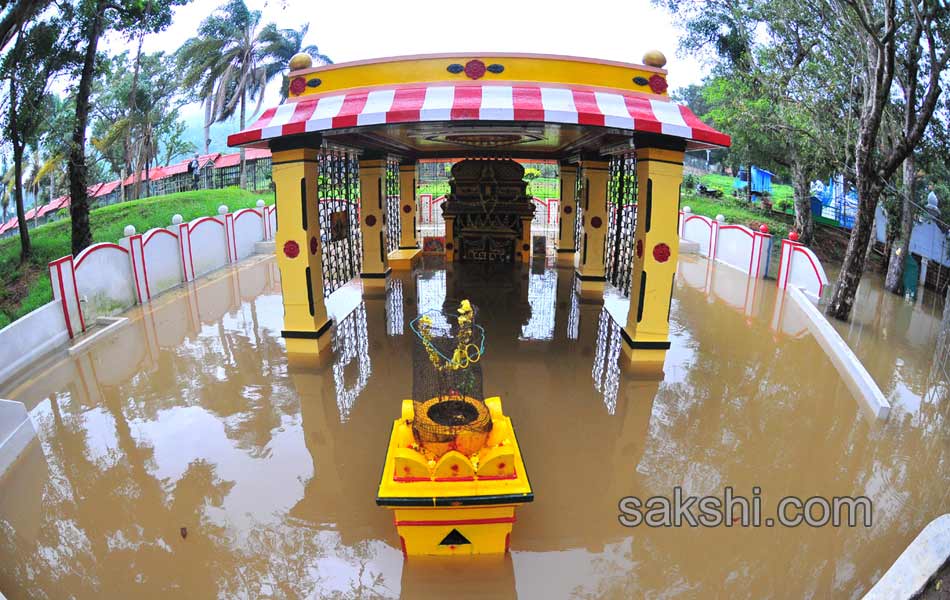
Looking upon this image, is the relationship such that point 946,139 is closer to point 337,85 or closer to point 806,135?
point 806,135

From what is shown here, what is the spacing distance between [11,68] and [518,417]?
406 inches

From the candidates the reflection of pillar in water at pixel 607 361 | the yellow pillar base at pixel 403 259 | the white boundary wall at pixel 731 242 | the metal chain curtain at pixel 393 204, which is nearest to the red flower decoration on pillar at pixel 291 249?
the reflection of pillar in water at pixel 607 361

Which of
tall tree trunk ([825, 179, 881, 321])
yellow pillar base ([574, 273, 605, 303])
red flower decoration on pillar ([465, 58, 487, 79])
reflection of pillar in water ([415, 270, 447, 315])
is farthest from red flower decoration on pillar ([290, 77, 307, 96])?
tall tree trunk ([825, 179, 881, 321])

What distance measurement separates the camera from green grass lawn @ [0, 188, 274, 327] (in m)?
9.22

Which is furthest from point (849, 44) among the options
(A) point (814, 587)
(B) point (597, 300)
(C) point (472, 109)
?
(A) point (814, 587)

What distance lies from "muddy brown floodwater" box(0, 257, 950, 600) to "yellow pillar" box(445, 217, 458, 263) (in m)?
5.04

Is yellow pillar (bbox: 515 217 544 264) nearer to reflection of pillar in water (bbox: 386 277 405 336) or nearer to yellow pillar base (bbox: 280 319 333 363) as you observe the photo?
reflection of pillar in water (bbox: 386 277 405 336)

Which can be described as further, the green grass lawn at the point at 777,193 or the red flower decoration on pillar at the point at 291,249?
the green grass lawn at the point at 777,193

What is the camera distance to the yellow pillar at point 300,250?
610 cm

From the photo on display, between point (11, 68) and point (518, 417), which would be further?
point (11, 68)

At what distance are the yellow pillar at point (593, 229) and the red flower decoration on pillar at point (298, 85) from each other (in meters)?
5.46

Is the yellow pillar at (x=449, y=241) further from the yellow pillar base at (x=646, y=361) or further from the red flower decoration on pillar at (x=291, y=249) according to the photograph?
the yellow pillar base at (x=646, y=361)

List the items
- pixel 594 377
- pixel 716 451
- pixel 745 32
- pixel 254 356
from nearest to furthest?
pixel 716 451
pixel 594 377
pixel 254 356
pixel 745 32

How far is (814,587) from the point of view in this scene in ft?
10.5
